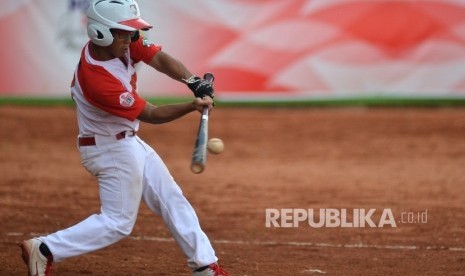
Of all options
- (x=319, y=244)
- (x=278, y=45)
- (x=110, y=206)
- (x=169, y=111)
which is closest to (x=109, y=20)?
(x=169, y=111)

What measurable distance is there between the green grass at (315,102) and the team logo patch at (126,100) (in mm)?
10449

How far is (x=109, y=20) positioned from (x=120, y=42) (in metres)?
0.18

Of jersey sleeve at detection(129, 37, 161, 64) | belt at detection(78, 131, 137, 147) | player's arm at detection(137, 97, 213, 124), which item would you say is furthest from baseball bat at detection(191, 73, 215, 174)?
jersey sleeve at detection(129, 37, 161, 64)

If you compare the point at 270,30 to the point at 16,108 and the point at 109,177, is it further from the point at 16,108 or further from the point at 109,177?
the point at 109,177

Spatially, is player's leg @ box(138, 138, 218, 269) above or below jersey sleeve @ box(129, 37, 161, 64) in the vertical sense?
below

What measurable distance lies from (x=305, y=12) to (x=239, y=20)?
1149mm

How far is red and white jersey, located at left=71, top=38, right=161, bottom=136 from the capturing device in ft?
22.8

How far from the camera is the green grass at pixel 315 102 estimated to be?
58.0ft

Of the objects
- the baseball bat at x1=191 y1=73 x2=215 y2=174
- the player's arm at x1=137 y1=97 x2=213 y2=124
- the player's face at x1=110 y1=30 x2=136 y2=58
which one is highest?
the player's face at x1=110 y1=30 x2=136 y2=58

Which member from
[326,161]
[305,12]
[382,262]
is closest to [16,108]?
[305,12]

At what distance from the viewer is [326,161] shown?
1418cm

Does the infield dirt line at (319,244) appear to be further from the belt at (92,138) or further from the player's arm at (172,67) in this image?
the belt at (92,138)

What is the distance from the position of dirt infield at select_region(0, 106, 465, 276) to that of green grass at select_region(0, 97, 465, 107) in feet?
0.42

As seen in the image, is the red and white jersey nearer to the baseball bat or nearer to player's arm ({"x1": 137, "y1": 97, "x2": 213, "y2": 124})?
player's arm ({"x1": 137, "y1": 97, "x2": 213, "y2": 124})
